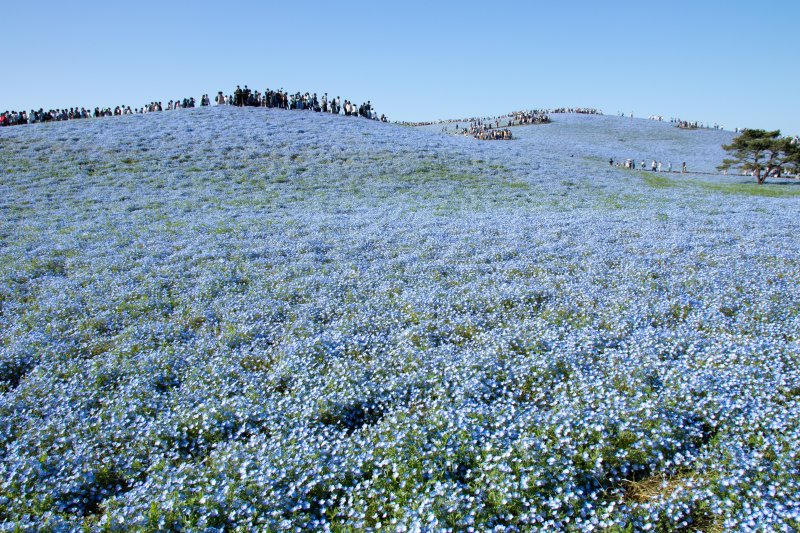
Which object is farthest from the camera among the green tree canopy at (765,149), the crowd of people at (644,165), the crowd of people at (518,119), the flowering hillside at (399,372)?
the crowd of people at (518,119)

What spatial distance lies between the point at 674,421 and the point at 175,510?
5.33 meters

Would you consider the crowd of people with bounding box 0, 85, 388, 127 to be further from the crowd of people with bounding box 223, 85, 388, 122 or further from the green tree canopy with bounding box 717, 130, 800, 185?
the green tree canopy with bounding box 717, 130, 800, 185

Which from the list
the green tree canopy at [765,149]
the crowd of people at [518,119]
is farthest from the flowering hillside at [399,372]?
the crowd of people at [518,119]

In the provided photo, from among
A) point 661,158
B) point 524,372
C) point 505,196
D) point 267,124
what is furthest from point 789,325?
point 661,158

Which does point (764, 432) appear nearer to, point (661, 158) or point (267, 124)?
point (267, 124)

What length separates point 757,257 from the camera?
1220 centimetres

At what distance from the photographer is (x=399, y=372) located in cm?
692

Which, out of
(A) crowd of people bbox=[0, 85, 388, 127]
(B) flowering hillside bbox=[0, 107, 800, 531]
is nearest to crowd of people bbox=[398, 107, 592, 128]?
(A) crowd of people bbox=[0, 85, 388, 127]

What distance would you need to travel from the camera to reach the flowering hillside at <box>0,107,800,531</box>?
179 inches

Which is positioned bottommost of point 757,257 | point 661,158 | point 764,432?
point 764,432

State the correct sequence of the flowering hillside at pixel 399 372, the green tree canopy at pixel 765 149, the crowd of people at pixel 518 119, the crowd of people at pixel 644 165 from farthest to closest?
the crowd of people at pixel 518 119 < the crowd of people at pixel 644 165 < the green tree canopy at pixel 765 149 < the flowering hillside at pixel 399 372

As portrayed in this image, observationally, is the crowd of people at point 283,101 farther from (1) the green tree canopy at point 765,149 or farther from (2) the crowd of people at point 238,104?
(1) the green tree canopy at point 765,149

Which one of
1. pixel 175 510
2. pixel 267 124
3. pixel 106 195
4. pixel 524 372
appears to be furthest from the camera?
pixel 267 124

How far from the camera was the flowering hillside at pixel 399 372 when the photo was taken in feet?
14.9
